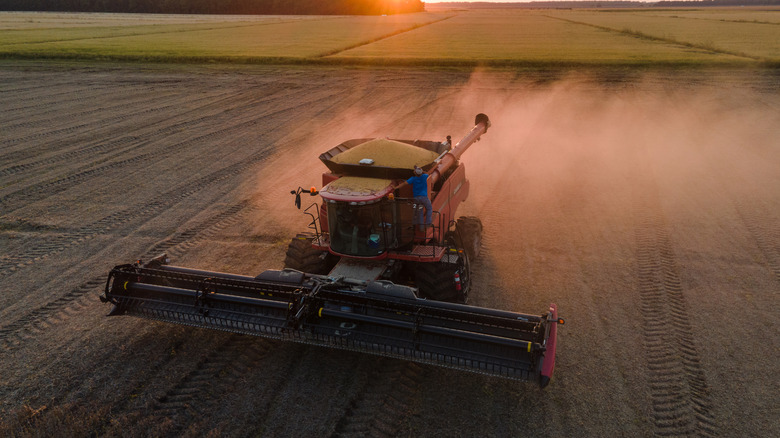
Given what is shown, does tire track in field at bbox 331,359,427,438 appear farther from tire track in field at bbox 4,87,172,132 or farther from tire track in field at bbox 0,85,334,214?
tire track in field at bbox 4,87,172,132

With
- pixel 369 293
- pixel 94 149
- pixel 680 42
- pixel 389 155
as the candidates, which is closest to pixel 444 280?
pixel 369 293

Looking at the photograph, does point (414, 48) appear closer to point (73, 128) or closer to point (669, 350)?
point (73, 128)

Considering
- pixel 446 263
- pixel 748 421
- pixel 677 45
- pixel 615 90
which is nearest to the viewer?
pixel 748 421

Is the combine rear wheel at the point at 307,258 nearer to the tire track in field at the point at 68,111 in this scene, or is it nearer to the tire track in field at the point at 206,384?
the tire track in field at the point at 206,384

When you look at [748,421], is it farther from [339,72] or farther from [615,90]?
[339,72]

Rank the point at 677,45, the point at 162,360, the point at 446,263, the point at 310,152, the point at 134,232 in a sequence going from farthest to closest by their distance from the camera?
the point at 677,45 < the point at 310,152 < the point at 134,232 < the point at 446,263 < the point at 162,360

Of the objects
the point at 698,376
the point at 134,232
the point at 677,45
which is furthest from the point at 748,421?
the point at 677,45

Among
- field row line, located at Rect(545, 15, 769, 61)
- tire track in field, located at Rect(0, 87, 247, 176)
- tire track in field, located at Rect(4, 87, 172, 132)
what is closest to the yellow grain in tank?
tire track in field, located at Rect(0, 87, 247, 176)
